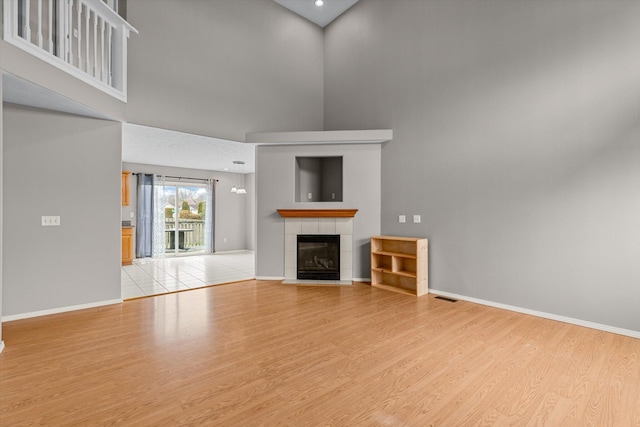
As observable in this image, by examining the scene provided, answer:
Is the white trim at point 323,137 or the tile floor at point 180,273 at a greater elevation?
the white trim at point 323,137

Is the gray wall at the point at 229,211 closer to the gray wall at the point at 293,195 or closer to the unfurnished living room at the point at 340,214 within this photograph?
the unfurnished living room at the point at 340,214

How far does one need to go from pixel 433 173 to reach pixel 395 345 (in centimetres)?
272

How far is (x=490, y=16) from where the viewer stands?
12.4 ft

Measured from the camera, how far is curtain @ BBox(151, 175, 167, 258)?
7.86 meters

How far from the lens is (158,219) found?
7.96 meters

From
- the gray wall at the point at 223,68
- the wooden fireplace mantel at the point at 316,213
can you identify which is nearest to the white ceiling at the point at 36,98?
the gray wall at the point at 223,68

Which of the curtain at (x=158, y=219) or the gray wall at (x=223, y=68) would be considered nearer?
the gray wall at (x=223, y=68)

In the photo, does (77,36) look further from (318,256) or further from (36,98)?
(318,256)

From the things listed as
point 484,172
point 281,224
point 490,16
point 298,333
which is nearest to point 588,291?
A: point 484,172

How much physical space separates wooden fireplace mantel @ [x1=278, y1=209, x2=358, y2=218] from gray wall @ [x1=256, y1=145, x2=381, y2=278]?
137 millimetres

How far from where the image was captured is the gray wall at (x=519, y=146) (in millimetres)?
2891

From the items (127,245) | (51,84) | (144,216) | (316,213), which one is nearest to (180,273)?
(127,245)

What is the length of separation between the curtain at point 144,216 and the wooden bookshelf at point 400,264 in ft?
20.4

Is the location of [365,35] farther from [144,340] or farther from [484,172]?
A: [144,340]
